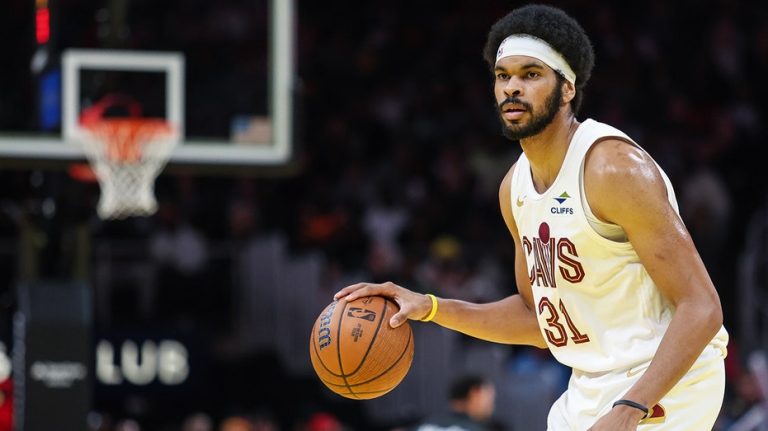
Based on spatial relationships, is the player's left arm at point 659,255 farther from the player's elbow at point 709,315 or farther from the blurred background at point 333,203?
the blurred background at point 333,203

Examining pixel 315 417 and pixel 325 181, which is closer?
pixel 315 417

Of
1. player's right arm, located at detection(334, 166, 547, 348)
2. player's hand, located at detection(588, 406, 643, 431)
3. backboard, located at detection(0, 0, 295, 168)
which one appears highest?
backboard, located at detection(0, 0, 295, 168)

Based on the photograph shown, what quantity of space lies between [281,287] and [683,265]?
827 centimetres

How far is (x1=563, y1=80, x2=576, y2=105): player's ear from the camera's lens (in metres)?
3.89

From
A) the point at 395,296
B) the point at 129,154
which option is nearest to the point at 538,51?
the point at 395,296

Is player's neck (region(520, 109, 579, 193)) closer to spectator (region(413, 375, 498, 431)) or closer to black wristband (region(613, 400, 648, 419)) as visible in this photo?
black wristband (region(613, 400, 648, 419))

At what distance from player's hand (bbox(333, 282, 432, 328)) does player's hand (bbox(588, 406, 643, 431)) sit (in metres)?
0.77

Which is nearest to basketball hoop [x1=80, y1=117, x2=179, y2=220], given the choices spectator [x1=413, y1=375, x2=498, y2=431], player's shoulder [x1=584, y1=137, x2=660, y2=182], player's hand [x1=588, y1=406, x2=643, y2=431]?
spectator [x1=413, y1=375, x2=498, y2=431]

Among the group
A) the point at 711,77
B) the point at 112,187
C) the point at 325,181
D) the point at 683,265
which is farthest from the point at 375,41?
the point at 683,265

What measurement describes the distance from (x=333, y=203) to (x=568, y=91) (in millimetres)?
9102

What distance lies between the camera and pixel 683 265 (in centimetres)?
358

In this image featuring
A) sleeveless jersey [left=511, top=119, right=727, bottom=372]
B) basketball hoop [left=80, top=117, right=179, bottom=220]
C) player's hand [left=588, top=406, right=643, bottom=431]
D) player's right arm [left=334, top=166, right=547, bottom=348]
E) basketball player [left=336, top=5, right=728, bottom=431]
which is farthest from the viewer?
basketball hoop [left=80, top=117, right=179, bottom=220]

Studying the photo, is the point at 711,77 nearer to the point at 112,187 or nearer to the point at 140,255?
the point at 140,255

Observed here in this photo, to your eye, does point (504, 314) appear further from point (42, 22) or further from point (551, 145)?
point (42, 22)
